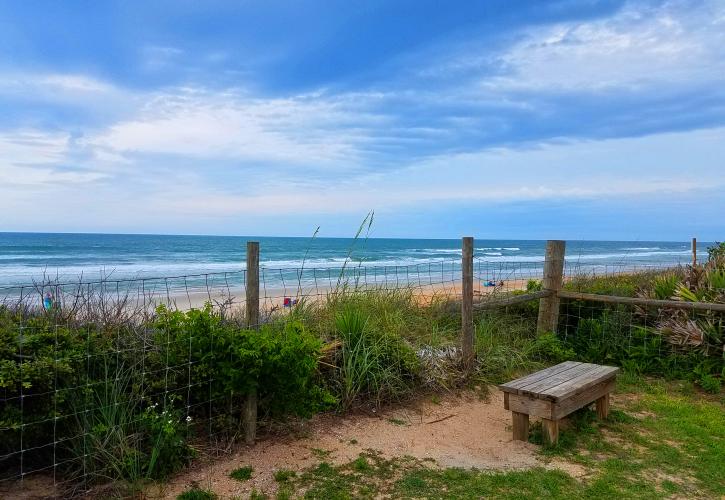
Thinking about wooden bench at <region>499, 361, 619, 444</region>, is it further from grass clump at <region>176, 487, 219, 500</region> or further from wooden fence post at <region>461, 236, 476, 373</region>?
grass clump at <region>176, 487, 219, 500</region>

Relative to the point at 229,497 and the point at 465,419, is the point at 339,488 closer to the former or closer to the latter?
the point at 229,497

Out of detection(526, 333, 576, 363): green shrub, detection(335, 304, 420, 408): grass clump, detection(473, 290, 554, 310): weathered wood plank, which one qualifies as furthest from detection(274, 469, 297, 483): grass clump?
detection(526, 333, 576, 363): green shrub

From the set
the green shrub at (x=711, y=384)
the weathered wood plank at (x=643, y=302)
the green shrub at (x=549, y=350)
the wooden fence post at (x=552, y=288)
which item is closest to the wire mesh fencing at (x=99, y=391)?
the green shrub at (x=549, y=350)

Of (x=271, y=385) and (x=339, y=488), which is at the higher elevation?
(x=271, y=385)

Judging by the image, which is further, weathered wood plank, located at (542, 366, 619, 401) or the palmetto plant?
the palmetto plant

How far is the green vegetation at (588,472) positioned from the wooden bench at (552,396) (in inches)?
6.2

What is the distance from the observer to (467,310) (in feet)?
18.7

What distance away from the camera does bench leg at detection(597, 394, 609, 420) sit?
4758 mm

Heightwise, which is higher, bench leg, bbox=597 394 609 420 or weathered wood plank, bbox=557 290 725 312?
weathered wood plank, bbox=557 290 725 312

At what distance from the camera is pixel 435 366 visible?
535cm

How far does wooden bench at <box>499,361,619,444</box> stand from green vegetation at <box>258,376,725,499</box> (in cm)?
16

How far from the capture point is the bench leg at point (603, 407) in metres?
4.76

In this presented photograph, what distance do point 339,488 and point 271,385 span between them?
852mm

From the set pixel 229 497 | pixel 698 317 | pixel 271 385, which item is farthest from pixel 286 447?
pixel 698 317
